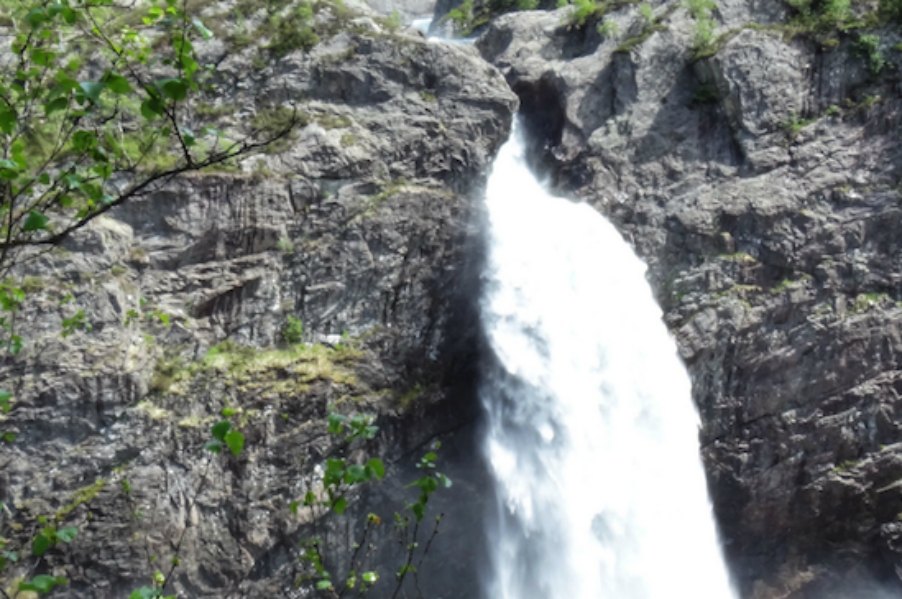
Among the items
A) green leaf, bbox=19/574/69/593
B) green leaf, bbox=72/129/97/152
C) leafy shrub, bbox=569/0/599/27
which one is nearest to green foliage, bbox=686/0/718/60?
leafy shrub, bbox=569/0/599/27

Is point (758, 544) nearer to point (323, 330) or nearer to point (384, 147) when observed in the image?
point (323, 330)

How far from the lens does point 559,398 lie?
52.1 ft

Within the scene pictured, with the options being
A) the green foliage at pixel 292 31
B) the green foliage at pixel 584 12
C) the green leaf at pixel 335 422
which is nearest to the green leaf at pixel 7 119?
the green leaf at pixel 335 422

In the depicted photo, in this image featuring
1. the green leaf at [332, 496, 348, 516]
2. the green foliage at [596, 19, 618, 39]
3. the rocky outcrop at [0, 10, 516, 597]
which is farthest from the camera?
the green foliage at [596, 19, 618, 39]

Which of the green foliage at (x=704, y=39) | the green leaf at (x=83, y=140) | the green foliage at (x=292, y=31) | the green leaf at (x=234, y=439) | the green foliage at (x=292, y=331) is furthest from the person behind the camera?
the green foliage at (x=704, y=39)

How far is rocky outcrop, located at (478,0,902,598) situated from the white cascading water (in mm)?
922

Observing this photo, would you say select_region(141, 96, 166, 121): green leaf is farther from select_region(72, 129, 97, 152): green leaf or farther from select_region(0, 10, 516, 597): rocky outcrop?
select_region(0, 10, 516, 597): rocky outcrop

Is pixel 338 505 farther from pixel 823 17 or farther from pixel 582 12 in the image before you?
pixel 582 12

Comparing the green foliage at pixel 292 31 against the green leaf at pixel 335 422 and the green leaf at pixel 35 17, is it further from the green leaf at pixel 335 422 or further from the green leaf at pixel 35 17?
the green leaf at pixel 335 422

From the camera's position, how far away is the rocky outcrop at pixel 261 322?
1290 cm

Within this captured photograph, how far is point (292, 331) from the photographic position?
14953 millimetres

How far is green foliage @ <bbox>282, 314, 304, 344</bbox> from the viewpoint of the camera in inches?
589

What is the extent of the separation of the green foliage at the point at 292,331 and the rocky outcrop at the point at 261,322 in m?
0.05

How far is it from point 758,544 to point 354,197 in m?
11.0
